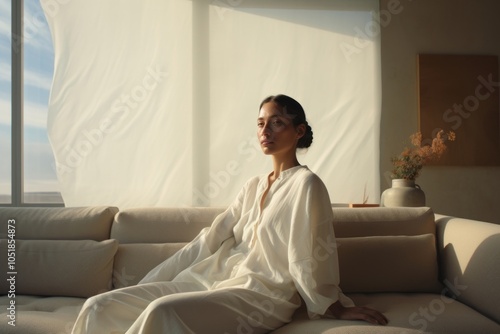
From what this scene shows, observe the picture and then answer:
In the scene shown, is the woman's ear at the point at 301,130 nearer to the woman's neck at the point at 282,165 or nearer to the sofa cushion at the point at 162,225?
the woman's neck at the point at 282,165

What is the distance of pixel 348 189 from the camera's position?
11.2ft

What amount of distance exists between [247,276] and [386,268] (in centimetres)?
74

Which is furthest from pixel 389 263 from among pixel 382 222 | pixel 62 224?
pixel 62 224

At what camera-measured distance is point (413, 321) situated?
1.66 m

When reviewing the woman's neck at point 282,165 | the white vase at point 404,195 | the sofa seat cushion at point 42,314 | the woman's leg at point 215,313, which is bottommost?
the sofa seat cushion at point 42,314

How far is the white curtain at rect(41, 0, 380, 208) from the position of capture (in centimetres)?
336

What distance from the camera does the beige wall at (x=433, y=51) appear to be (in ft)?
11.3

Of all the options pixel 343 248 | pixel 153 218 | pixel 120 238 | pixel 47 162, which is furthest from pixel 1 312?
pixel 47 162

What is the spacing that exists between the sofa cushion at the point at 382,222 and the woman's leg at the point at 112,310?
1.01 meters

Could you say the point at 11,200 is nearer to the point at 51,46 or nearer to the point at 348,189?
the point at 51,46

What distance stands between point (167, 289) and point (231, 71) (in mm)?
2044

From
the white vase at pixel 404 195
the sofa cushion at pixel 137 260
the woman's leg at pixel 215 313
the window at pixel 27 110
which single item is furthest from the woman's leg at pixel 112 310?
the window at pixel 27 110

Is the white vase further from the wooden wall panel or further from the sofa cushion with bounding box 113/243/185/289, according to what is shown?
the sofa cushion with bounding box 113/243/185/289

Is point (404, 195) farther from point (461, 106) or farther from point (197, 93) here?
point (197, 93)
